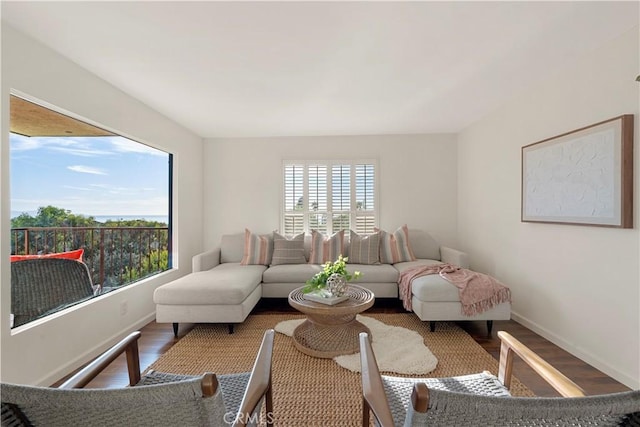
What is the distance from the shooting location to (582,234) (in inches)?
86.2

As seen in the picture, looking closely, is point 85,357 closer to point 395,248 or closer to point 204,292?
point 204,292

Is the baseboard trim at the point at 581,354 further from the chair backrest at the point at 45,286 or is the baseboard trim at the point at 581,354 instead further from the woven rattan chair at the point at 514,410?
the chair backrest at the point at 45,286

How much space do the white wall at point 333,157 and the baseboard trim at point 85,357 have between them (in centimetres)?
181

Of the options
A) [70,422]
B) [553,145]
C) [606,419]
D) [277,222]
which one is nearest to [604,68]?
[553,145]

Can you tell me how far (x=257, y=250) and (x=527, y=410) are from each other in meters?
3.35

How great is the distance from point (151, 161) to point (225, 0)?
2501mm

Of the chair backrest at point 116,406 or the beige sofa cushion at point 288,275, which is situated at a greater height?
the chair backrest at point 116,406

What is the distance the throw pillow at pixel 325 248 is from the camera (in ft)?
12.1

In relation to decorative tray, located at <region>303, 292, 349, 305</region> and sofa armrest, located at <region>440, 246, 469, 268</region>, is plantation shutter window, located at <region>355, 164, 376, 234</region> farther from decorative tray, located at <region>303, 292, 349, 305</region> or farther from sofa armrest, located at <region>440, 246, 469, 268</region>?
decorative tray, located at <region>303, 292, 349, 305</region>

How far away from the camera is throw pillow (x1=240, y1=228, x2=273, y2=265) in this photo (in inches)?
144

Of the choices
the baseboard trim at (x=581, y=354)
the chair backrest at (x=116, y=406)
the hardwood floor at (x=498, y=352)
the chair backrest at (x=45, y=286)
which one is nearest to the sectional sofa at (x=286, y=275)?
the hardwood floor at (x=498, y=352)

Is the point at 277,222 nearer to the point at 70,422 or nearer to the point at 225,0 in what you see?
the point at 225,0

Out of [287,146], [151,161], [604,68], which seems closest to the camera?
[604,68]

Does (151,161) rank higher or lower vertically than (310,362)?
higher
